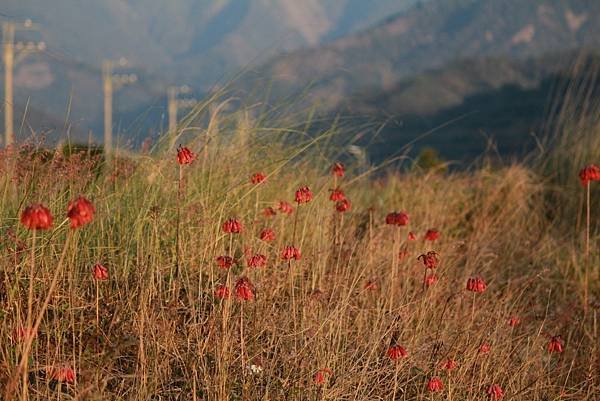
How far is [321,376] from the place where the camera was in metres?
1.79

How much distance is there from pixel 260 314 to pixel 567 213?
3439 mm

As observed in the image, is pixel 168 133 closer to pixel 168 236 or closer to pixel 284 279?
pixel 168 236

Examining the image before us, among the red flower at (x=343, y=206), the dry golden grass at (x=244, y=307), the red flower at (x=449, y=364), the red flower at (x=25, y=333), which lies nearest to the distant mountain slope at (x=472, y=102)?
the dry golden grass at (x=244, y=307)

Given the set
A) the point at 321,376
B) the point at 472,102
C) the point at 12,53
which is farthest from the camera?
the point at 472,102

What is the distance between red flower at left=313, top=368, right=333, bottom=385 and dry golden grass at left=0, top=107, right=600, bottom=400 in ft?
0.10

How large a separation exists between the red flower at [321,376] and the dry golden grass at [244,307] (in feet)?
0.10

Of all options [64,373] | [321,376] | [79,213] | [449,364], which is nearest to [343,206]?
[449,364]

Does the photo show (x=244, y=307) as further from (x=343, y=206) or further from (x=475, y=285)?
(x=475, y=285)

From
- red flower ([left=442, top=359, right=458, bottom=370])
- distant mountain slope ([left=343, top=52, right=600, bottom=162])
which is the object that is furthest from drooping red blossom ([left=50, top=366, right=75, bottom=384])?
distant mountain slope ([left=343, top=52, right=600, bottom=162])

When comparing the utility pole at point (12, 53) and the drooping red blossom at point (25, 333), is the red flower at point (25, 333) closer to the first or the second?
the drooping red blossom at point (25, 333)

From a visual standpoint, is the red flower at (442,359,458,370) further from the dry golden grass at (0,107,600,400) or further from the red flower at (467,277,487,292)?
the red flower at (467,277,487,292)

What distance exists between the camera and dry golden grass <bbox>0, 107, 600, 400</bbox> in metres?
1.95

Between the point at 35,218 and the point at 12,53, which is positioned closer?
the point at 35,218

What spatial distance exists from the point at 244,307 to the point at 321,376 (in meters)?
0.66
